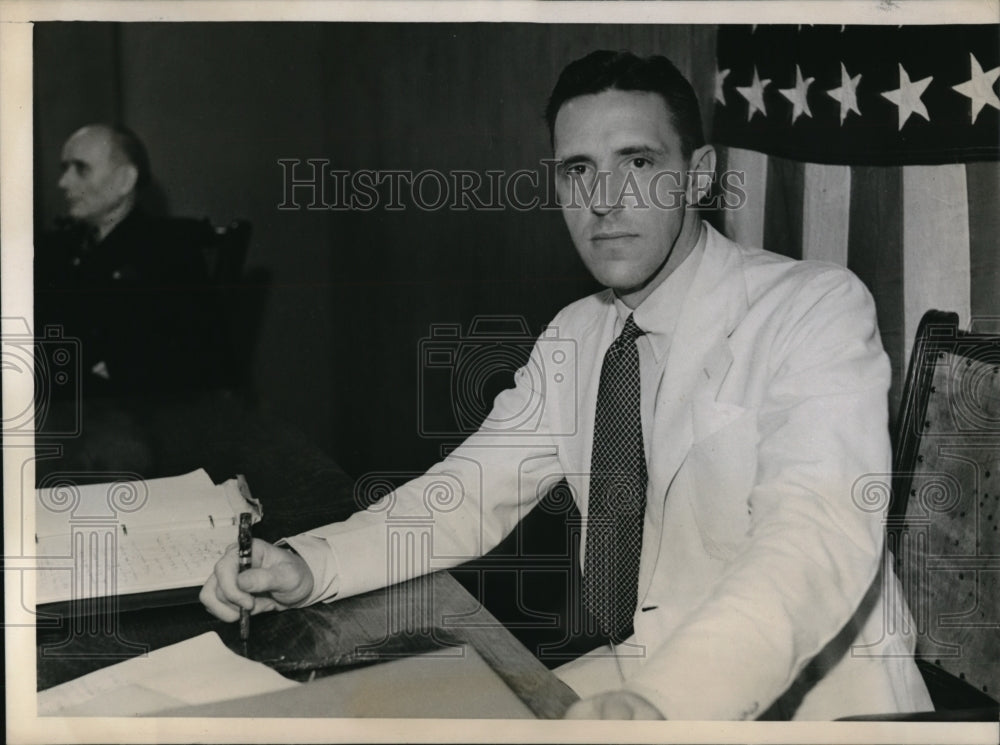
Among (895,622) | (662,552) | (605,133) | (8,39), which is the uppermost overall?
(8,39)

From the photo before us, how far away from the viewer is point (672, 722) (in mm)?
1460

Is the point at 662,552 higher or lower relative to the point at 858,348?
lower

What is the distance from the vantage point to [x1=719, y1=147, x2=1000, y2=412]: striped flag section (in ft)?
5.00

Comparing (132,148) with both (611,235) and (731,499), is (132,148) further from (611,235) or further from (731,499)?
(731,499)

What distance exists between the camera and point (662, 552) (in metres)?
1.52

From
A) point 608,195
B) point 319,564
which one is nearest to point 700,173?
point 608,195

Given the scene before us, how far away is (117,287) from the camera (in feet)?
5.33

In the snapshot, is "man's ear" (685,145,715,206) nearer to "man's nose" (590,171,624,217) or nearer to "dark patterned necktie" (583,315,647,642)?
"man's nose" (590,171,624,217)

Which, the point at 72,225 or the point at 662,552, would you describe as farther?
the point at 72,225

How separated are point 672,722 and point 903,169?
0.91 metres

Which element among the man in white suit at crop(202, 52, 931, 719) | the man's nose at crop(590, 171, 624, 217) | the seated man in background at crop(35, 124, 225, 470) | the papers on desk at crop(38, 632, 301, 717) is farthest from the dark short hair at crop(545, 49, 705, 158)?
the papers on desk at crop(38, 632, 301, 717)

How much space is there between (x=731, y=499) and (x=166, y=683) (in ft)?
2.87

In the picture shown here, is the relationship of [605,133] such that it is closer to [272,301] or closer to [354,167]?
[354,167]

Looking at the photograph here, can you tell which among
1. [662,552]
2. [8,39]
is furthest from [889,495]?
[8,39]
